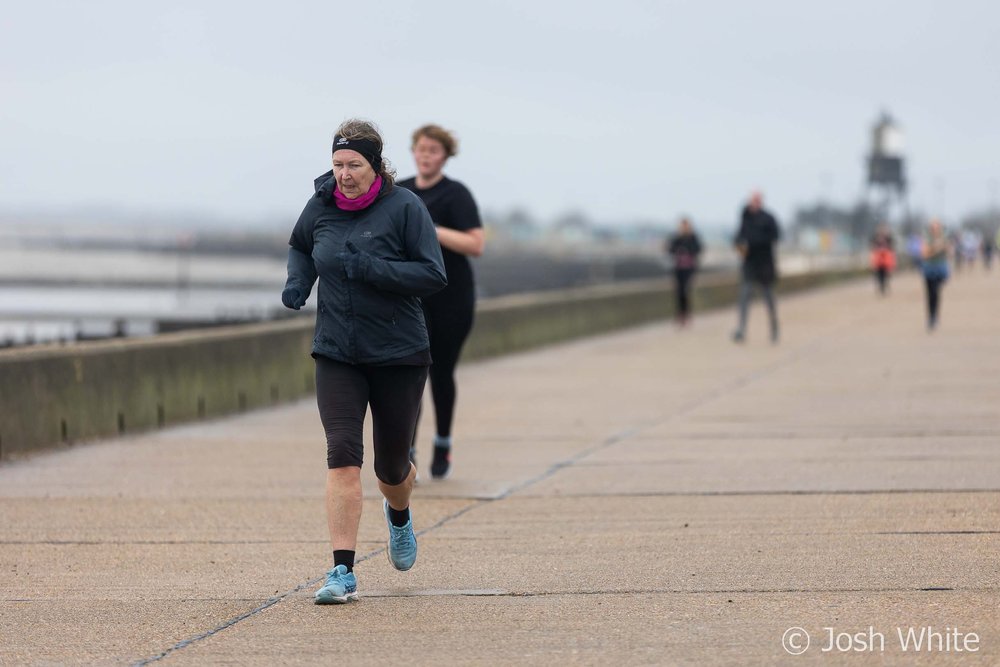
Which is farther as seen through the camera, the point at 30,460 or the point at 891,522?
the point at 30,460

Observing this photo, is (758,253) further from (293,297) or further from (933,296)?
(293,297)

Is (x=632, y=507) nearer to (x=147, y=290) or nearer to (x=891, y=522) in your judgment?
(x=891, y=522)

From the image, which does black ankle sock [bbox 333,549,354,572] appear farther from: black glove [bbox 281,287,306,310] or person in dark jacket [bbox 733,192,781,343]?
person in dark jacket [bbox 733,192,781,343]

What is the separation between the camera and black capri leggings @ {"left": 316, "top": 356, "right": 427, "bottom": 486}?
6.82 metres

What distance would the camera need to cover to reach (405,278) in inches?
270

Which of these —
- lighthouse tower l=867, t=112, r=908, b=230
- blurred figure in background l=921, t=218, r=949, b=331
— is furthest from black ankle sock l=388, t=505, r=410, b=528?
lighthouse tower l=867, t=112, r=908, b=230

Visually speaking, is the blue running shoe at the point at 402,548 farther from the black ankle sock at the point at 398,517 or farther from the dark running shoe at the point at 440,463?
the dark running shoe at the point at 440,463

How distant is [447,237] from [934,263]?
55.1 feet

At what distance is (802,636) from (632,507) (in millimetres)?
3446

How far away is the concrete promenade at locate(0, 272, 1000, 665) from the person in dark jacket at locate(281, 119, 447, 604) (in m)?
0.50

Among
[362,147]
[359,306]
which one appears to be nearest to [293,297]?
[359,306]

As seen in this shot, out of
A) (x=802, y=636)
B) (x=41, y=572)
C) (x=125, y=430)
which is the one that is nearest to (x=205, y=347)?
(x=125, y=430)

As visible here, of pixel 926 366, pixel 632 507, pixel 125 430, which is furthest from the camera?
pixel 926 366

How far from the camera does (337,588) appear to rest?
22.2 feet
